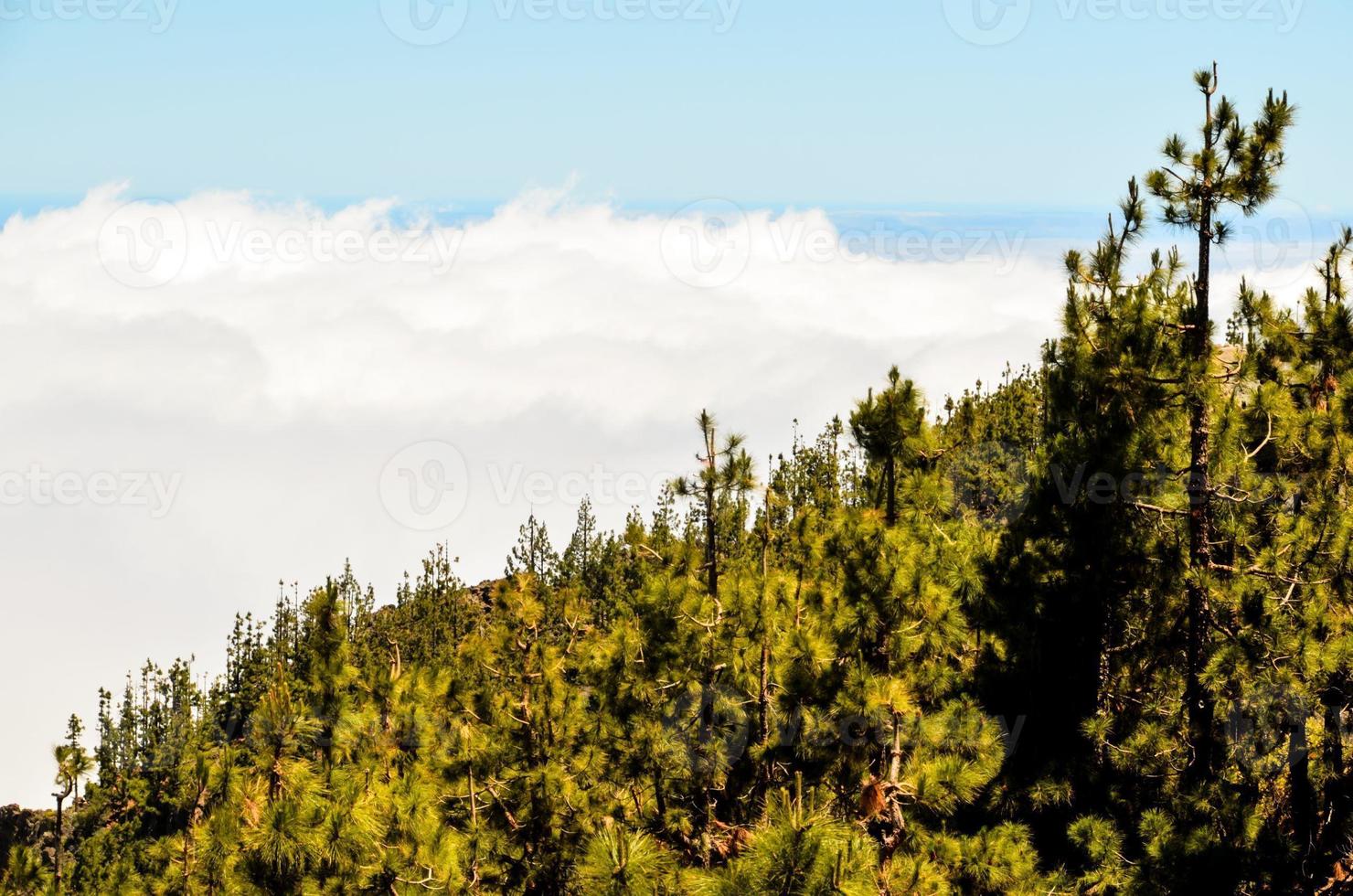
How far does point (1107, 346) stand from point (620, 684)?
7554 mm

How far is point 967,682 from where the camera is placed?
15398 millimetres

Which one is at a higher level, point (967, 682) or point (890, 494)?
point (890, 494)

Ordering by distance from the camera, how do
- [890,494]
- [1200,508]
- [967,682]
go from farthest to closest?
[967,682] < [1200,508] < [890,494]

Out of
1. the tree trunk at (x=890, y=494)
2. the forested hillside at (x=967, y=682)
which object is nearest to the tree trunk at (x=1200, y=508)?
the forested hillside at (x=967, y=682)

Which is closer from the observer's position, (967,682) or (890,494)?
(890,494)

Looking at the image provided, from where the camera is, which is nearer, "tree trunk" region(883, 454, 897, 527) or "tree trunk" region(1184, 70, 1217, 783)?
"tree trunk" region(883, 454, 897, 527)

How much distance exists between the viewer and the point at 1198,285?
1353cm

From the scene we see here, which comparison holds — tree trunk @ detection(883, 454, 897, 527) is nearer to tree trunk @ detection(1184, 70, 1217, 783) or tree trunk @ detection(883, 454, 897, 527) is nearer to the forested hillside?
the forested hillside

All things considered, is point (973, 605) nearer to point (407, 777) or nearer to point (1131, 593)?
point (1131, 593)

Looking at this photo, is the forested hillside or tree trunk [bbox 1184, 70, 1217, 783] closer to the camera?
the forested hillside

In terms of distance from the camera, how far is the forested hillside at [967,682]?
1145cm

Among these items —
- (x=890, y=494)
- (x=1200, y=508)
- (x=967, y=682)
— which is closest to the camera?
(x=890, y=494)

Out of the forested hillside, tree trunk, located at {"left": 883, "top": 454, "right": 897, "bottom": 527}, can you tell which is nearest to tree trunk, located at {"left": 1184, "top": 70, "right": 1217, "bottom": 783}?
the forested hillside

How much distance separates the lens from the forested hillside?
1145 centimetres
